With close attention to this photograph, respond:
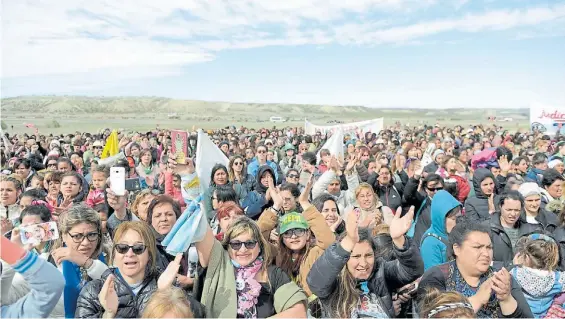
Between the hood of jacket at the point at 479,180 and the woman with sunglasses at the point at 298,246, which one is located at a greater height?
the hood of jacket at the point at 479,180

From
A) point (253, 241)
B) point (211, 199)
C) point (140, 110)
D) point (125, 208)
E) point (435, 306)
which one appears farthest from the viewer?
point (140, 110)

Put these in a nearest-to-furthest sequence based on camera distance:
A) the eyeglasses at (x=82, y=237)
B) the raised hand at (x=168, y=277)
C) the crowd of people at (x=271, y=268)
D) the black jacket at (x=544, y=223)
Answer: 1. the crowd of people at (x=271, y=268)
2. the raised hand at (x=168, y=277)
3. the eyeglasses at (x=82, y=237)
4. the black jacket at (x=544, y=223)

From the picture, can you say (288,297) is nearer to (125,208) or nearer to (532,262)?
(532,262)

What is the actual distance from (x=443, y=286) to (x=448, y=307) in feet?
1.83

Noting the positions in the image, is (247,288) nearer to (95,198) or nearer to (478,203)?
(95,198)

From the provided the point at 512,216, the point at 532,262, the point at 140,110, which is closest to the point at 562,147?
the point at 512,216

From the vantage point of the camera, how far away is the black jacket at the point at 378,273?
2.64 m

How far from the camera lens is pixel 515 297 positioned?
2.74 m

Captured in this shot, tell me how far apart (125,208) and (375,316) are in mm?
2799

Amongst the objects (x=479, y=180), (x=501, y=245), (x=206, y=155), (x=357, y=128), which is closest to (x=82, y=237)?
(x=501, y=245)

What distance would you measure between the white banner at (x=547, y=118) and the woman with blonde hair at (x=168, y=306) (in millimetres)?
19943

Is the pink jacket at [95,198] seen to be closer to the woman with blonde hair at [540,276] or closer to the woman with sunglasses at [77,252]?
the woman with sunglasses at [77,252]

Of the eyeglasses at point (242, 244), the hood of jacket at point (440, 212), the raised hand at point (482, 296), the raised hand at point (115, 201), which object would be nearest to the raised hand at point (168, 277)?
the eyeglasses at point (242, 244)

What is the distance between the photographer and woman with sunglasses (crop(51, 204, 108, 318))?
270cm
